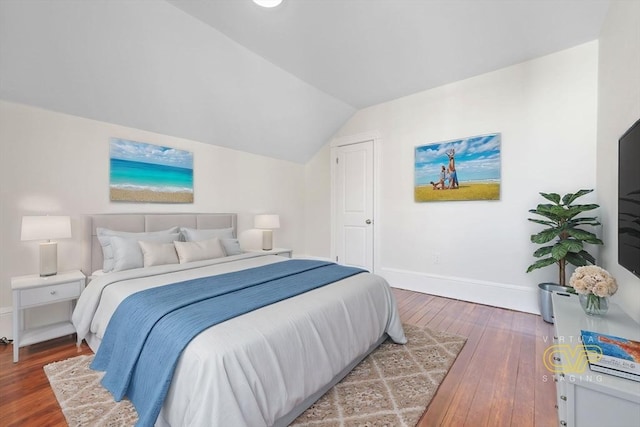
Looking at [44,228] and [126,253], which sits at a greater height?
[44,228]

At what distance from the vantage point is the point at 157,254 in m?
2.66

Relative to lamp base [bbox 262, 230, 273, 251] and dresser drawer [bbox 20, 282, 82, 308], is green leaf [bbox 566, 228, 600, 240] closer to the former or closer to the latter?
lamp base [bbox 262, 230, 273, 251]

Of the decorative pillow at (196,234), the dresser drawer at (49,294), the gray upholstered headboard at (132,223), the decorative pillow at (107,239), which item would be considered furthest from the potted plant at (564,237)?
the dresser drawer at (49,294)

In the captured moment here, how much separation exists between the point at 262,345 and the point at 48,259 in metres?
2.28

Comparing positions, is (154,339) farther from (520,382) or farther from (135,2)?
(135,2)

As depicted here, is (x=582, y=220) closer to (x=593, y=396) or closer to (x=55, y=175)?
(x=593, y=396)

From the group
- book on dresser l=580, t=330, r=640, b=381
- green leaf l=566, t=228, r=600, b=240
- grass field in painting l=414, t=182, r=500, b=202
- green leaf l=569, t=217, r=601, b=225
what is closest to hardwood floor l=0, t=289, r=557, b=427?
book on dresser l=580, t=330, r=640, b=381

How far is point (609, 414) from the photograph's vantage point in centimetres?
102

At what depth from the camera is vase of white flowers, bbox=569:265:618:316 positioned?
1.59m

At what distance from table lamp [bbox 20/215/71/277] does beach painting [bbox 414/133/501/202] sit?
3.86m

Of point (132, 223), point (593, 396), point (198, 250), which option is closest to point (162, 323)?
point (198, 250)

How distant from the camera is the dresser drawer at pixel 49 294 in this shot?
2.13 metres

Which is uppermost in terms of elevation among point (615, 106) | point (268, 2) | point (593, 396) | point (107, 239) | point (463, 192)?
point (268, 2)

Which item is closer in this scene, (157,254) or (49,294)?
(49,294)
